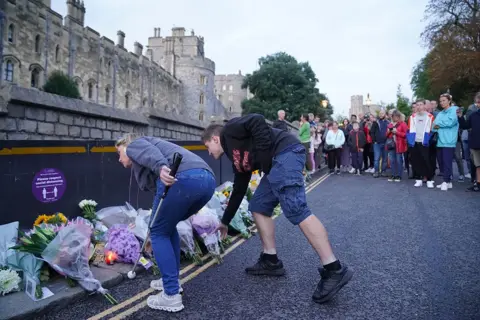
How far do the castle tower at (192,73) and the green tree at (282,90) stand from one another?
798 cm

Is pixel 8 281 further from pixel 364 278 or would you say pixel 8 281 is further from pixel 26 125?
pixel 364 278

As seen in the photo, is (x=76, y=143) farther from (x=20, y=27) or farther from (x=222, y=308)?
(x=20, y=27)

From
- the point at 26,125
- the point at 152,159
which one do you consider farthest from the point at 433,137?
the point at 26,125

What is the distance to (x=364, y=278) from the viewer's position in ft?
12.7

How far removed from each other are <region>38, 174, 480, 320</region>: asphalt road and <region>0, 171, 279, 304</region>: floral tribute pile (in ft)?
0.92

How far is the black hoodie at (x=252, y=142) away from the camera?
3383 mm

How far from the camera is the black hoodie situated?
338cm

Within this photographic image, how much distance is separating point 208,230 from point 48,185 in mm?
2329

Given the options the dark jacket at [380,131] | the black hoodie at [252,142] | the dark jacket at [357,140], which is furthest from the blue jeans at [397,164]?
the black hoodie at [252,142]

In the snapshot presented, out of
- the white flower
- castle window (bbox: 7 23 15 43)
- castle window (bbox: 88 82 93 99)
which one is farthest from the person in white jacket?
castle window (bbox: 88 82 93 99)

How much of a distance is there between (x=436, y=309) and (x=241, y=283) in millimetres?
1798

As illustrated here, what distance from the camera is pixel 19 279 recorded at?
11.2 ft

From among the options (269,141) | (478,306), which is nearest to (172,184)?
(269,141)

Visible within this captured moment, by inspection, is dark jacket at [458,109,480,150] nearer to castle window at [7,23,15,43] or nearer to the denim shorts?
the denim shorts
